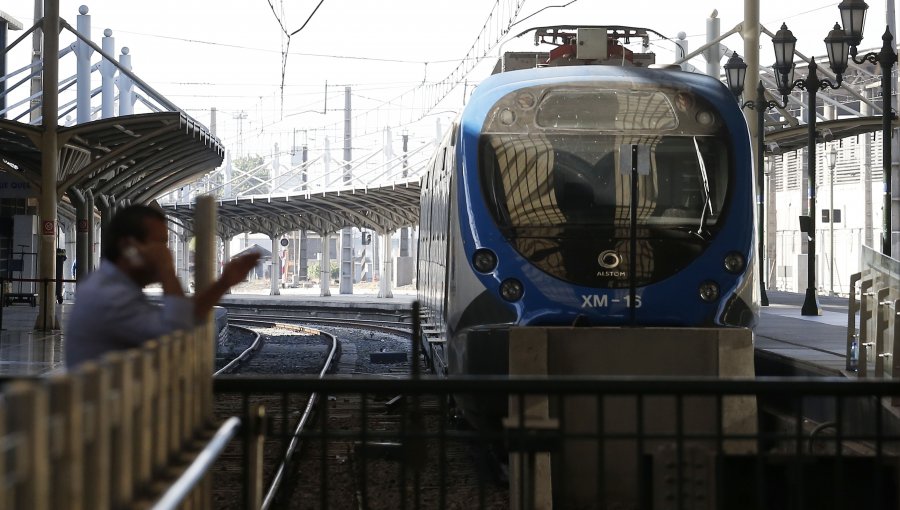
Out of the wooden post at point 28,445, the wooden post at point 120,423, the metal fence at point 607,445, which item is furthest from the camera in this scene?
the metal fence at point 607,445

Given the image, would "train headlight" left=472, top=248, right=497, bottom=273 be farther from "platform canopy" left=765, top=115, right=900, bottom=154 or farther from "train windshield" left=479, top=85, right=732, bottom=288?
"platform canopy" left=765, top=115, right=900, bottom=154

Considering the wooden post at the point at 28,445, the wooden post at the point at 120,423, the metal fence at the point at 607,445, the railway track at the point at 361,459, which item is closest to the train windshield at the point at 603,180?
the metal fence at the point at 607,445

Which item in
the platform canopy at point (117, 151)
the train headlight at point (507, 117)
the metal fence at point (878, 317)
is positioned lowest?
the metal fence at point (878, 317)

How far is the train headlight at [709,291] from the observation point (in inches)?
388

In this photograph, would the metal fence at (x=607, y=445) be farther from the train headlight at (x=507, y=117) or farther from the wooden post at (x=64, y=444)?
the train headlight at (x=507, y=117)

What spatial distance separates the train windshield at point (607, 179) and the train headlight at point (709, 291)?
0.23 metres

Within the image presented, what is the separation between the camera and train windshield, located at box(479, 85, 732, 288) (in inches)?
384

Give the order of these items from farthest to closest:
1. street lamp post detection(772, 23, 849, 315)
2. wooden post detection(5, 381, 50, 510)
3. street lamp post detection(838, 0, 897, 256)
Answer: street lamp post detection(772, 23, 849, 315)
street lamp post detection(838, 0, 897, 256)
wooden post detection(5, 381, 50, 510)

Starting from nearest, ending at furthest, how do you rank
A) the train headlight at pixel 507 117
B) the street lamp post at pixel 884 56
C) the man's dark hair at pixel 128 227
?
1. the man's dark hair at pixel 128 227
2. the train headlight at pixel 507 117
3. the street lamp post at pixel 884 56

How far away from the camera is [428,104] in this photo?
45469 mm

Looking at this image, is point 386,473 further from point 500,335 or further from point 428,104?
point 428,104

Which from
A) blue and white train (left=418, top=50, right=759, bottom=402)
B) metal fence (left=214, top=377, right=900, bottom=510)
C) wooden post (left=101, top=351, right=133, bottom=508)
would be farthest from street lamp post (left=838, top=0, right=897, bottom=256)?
wooden post (left=101, top=351, right=133, bottom=508)

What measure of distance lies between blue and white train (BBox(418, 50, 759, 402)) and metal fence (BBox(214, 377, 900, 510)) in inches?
32.6

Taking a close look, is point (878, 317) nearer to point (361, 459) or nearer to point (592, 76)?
point (592, 76)
